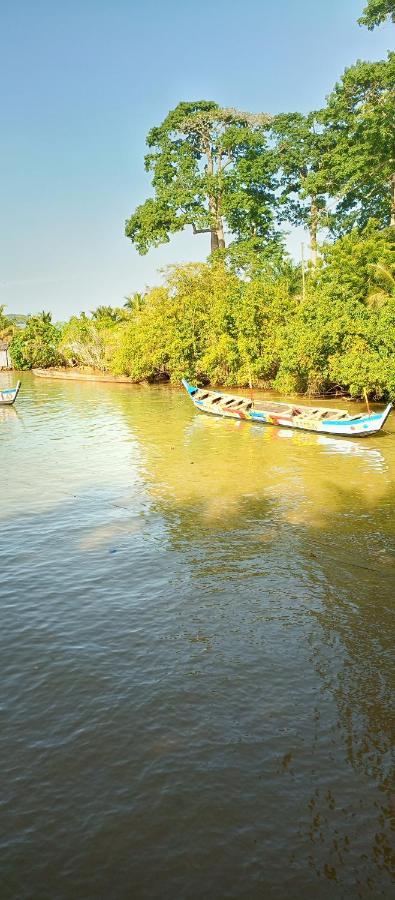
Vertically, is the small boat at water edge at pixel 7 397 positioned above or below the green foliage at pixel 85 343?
below

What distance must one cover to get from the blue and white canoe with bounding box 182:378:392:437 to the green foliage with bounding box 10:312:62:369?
4428 cm

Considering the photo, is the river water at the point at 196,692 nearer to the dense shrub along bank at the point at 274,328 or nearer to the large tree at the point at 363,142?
the dense shrub along bank at the point at 274,328

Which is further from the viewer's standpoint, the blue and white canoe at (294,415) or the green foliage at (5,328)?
the green foliage at (5,328)

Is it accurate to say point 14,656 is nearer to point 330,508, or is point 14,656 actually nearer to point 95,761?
point 95,761

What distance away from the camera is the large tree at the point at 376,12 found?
48656 millimetres

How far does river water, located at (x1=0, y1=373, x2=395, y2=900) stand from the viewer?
605cm

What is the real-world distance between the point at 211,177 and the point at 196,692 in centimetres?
5717

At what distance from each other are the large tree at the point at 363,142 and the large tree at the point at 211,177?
21.5ft

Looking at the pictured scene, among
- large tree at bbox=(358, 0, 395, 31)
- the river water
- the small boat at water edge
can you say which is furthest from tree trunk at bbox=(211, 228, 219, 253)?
the river water

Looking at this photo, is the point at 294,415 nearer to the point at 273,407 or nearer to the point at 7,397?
the point at 273,407

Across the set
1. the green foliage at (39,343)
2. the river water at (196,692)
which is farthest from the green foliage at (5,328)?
the river water at (196,692)

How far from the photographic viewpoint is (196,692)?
28.6 ft

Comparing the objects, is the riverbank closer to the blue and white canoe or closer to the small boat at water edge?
the small boat at water edge

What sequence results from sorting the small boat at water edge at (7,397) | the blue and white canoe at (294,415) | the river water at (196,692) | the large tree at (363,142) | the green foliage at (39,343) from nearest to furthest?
the river water at (196,692) < the blue and white canoe at (294,415) < the small boat at water edge at (7,397) < the large tree at (363,142) < the green foliage at (39,343)
